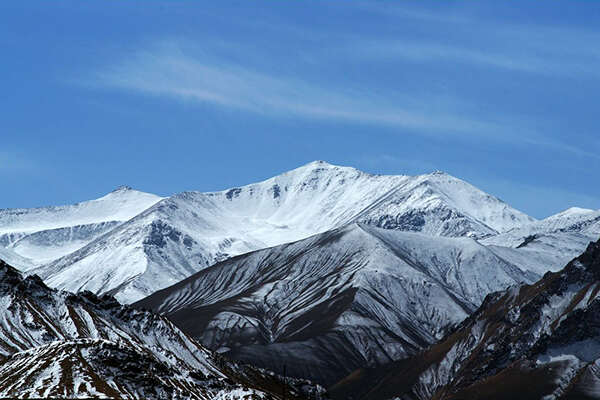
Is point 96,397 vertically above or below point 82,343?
below

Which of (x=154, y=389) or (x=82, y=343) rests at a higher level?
(x=82, y=343)

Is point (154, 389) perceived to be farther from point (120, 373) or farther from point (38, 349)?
point (38, 349)

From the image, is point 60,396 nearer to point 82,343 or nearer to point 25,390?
point 25,390

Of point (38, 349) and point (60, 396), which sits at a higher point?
point (38, 349)

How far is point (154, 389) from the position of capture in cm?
19750

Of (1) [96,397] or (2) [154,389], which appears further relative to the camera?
(2) [154,389]

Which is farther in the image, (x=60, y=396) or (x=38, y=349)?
(x=38, y=349)

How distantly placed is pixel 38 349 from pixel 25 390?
22.2m

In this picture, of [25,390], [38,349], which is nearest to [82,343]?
[38,349]

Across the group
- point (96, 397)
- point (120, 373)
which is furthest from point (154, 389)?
point (96, 397)

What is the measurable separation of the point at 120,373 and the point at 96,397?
1695cm

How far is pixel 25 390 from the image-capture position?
582ft

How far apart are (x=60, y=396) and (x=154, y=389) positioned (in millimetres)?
25874

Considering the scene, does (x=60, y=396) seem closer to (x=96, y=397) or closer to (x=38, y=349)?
(x=96, y=397)
